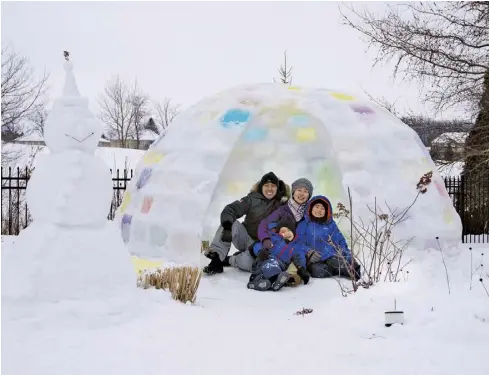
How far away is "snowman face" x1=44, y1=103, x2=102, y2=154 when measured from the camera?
521cm

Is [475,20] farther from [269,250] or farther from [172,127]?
[269,250]

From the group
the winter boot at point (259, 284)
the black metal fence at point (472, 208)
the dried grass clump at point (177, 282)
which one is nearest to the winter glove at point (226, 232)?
the winter boot at point (259, 284)

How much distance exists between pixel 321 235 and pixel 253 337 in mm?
2812

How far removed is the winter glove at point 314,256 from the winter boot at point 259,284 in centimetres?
76

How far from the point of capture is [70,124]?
5211 mm

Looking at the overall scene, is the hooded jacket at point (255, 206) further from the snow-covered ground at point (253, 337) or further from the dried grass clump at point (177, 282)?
the snow-covered ground at point (253, 337)

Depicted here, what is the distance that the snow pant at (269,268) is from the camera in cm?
704

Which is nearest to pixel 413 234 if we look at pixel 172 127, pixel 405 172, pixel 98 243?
pixel 405 172

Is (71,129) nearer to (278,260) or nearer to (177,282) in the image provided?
(177,282)

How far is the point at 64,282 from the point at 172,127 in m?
4.53

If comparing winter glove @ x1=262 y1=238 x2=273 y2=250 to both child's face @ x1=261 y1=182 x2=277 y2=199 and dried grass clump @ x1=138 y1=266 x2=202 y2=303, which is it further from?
dried grass clump @ x1=138 y1=266 x2=202 y2=303

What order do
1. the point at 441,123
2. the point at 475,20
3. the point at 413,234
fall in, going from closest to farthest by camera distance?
the point at 413,234 < the point at 475,20 < the point at 441,123

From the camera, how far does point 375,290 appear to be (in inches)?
217

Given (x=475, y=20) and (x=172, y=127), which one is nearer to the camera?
(x=172, y=127)
